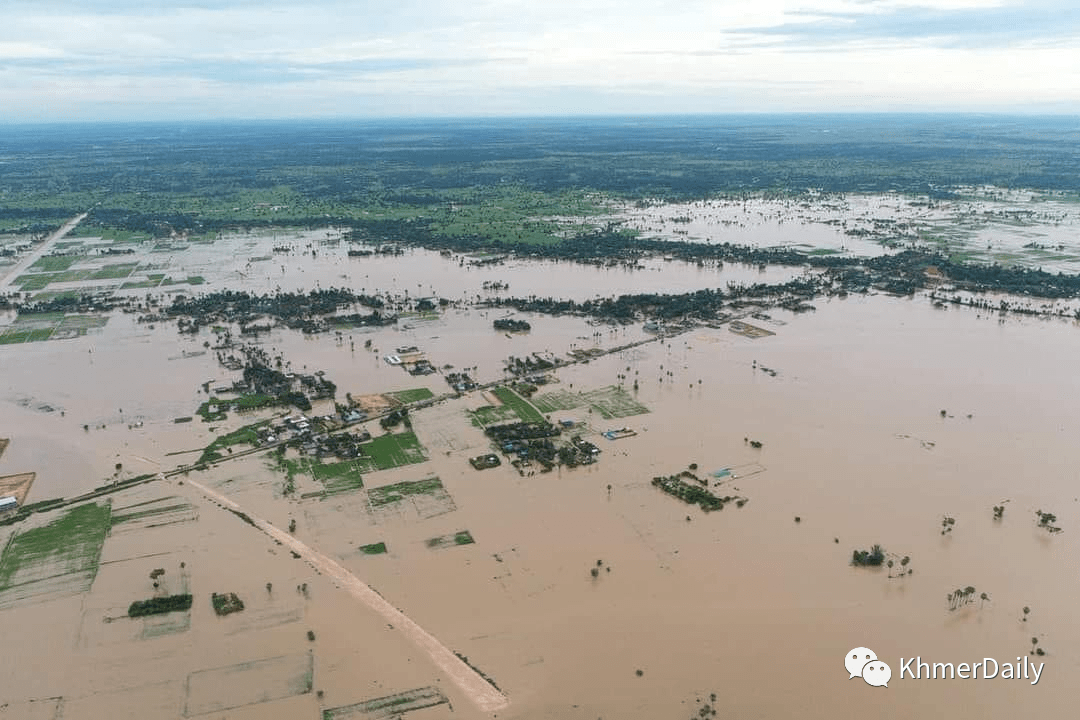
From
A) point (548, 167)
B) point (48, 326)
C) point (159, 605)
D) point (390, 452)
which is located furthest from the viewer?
point (548, 167)

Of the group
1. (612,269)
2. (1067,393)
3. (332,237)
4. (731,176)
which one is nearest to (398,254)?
(332,237)

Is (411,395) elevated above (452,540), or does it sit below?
above

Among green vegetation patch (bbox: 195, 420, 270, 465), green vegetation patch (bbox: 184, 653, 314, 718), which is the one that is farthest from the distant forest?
green vegetation patch (bbox: 184, 653, 314, 718)

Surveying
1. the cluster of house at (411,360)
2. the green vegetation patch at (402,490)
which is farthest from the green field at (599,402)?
the green vegetation patch at (402,490)

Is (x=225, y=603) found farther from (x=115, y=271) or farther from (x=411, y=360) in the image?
(x=115, y=271)

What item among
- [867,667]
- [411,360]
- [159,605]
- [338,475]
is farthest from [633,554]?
[411,360]

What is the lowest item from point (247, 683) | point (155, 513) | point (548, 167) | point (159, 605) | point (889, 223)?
point (247, 683)

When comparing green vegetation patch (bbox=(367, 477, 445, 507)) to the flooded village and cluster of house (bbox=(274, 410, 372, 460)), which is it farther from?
cluster of house (bbox=(274, 410, 372, 460))
